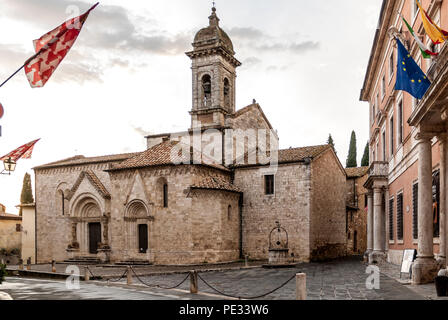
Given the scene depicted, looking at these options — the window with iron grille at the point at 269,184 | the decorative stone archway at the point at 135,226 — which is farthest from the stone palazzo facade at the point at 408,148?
the decorative stone archway at the point at 135,226

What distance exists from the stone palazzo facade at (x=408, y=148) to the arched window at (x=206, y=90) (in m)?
10.7

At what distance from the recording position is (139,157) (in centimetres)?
2920

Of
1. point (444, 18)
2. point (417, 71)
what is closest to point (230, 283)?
point (417, 71)

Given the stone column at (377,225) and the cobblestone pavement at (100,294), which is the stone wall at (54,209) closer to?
the stone column at (377,225)

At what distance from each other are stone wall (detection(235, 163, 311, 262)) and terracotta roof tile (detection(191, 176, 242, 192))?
1487mm

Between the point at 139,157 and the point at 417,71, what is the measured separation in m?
19.9

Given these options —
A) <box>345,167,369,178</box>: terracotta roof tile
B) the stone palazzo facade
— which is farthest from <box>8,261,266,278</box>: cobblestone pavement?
<box>345,167,369,178</box>: terracotta roof tile

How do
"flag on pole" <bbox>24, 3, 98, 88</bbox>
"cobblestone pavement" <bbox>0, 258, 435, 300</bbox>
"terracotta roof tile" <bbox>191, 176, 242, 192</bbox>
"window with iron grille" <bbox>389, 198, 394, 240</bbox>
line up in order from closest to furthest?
"flag on pole" <bbox>24, 3, 98, 88</bbox> → "cobblestone pavement" <bbox>0, 258, 435, 300</bbox> → "window with iron grille" <bbox>389, 198, 394, 240</bbox> → "terracotta roof tile" <bbox>191, 176, 242, 192</bbox>

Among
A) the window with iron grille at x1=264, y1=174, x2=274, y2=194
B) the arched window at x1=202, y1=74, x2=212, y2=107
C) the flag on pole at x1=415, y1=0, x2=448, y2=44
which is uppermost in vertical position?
the arched window at x1=202, y1=74, x2=212, y2=107

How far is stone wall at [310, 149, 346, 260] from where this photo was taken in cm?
2898

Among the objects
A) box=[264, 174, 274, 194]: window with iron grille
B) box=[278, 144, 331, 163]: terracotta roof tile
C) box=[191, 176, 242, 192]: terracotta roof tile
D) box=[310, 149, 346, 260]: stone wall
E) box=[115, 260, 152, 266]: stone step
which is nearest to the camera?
box=[115, 260, 152, 266]: stone step

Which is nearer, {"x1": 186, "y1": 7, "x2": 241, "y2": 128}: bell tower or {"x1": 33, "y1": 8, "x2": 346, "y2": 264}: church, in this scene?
{"x1": 33, "y1": 8, "x2": 346, "y2": 264}: church

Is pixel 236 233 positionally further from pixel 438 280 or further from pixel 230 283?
pixel 438 280

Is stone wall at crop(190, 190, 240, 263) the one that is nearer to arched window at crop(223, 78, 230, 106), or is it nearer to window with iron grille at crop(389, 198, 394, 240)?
arched window at crop(223, 78, 230, 106)
